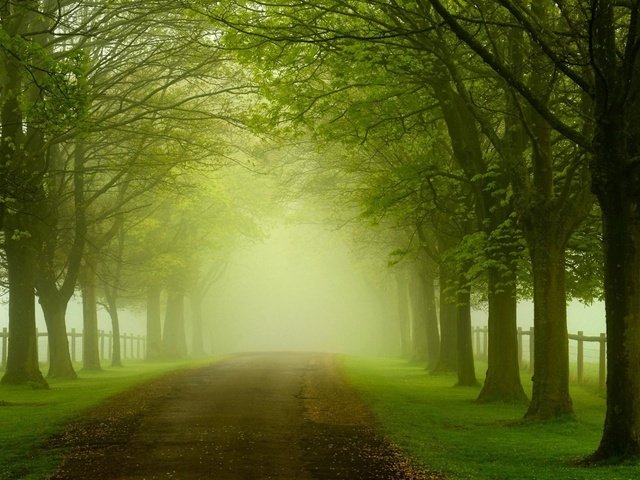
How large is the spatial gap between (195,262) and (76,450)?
127ft

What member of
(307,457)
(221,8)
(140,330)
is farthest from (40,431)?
(140,330)

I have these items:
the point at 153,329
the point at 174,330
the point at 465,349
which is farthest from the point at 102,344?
the point at 465,349

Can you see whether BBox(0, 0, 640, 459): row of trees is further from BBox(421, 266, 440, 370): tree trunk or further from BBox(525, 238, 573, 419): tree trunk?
BBox(421, 266, 440, 370): tree trunk

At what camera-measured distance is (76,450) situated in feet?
38.7

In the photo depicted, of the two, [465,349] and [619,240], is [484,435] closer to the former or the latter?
[619,240]

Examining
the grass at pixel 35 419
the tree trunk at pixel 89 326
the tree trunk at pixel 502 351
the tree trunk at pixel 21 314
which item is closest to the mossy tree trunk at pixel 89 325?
the tree trunk at pixel 89 326

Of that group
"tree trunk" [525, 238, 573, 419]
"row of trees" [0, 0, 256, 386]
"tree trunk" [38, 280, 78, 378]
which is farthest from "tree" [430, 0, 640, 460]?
"tree trunk" [38, 280, 78, 378]

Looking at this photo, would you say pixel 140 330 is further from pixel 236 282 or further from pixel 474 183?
pixel 474 183

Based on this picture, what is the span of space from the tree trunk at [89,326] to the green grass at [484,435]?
17104 mm

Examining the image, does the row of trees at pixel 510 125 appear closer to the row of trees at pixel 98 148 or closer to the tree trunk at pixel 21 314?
the row of trees at pixel 98 148

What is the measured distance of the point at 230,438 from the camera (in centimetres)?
1275

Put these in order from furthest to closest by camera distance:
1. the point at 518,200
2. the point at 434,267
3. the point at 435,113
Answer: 1. the point at 434,267
2. the point at 435,113
3. the point at 518,200

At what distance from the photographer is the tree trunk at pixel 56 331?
2945 cm

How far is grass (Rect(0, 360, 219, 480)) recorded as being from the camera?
1066cm
